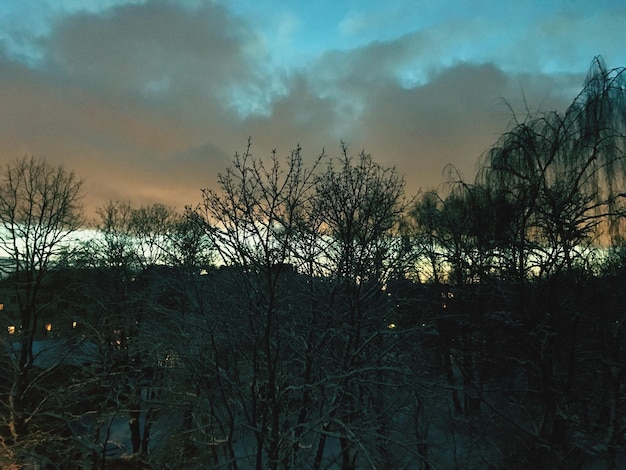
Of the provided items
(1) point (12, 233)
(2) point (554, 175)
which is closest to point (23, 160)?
(1) point (12, 233)

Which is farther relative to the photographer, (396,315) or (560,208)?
(396,315)

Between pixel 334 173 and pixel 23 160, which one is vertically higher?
pixel 23 160

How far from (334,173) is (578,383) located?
24.1 feet

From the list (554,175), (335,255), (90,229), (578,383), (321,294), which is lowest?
(578,383)

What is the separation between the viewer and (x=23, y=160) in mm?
14430

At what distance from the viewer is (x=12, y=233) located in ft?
47.3

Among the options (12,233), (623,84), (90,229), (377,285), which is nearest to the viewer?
(623,84)

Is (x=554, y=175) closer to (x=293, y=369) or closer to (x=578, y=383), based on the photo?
(x=578, y=383)

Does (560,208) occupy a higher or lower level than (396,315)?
higher

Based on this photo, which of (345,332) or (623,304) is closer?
(623,304)

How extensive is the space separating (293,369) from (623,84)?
9008 mm

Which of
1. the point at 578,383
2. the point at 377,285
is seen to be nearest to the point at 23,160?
Answer: the point at 377,285

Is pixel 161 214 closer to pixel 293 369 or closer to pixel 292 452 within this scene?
A: pixel 293 369

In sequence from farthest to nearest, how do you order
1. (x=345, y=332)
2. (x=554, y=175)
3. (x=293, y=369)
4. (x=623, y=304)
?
(x=293, y=369)
(x=345, y=332)
(x=623, y=304)
(x=554, y=175)
